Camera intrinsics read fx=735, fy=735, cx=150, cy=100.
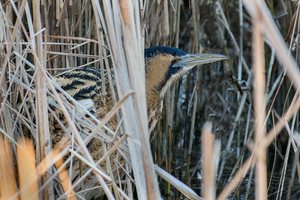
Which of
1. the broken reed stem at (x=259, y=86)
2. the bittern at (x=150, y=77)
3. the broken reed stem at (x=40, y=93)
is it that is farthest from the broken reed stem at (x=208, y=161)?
the bittern at (x=150, y=77)

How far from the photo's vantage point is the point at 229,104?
4.00 metres

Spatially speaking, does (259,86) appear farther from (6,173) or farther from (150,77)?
(150,77)

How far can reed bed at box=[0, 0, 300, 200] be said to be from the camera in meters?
1.93

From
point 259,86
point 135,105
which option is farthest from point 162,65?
point 259,86

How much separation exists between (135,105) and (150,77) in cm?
98

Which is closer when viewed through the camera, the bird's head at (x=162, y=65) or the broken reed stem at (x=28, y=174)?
the broken reed stem at (x=28, y=174)

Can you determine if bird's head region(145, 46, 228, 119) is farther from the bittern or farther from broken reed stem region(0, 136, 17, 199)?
broken reed stem region(0, 136, 17, 199)

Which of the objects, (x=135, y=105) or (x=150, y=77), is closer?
(x=135, y=105)

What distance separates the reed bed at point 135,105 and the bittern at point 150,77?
0.17ft

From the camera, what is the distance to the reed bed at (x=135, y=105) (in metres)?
1.93

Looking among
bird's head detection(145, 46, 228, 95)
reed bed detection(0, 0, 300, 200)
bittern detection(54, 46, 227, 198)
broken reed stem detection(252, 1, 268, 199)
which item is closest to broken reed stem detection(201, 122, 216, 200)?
reed bed detection(0, 0, 300, 200)

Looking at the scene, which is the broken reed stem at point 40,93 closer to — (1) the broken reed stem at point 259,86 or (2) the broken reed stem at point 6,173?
(2) the broken reed stem at point 6,173

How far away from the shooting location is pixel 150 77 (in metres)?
2.93

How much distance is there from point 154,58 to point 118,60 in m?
0.81
